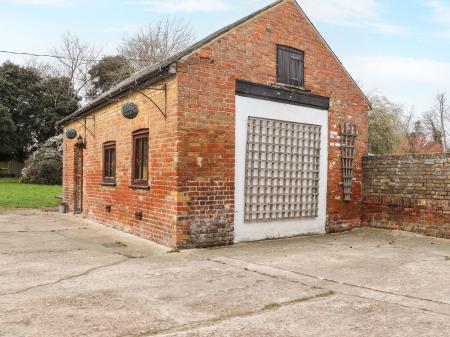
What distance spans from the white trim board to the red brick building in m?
0.02

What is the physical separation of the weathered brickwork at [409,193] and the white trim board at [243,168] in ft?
4.83

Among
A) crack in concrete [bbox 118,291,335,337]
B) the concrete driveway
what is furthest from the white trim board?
crack in concrete [bbox 118,291,335,337]

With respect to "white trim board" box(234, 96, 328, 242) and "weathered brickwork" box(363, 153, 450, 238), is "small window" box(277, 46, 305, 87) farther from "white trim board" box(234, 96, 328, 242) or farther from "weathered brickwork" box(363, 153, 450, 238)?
"weathered brickwork" box(363, 153, 450, 238)

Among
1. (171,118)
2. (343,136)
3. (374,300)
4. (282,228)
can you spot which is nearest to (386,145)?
(343,136)

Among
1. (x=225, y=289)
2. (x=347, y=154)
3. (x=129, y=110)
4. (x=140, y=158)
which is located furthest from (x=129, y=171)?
(x=225, y=289)

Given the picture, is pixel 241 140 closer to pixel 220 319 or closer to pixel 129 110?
pixel 129 110

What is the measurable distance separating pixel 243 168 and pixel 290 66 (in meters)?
2.59

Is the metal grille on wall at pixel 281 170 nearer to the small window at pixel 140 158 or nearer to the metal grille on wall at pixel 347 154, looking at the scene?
the metal grille on wall at pixel 347 154

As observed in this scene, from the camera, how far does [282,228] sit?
904 centimetres

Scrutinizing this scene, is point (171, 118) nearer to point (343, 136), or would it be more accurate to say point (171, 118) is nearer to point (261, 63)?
point (261, 63)

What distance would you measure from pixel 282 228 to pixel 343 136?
284 cm

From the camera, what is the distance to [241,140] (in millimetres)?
8398

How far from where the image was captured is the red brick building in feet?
25.5

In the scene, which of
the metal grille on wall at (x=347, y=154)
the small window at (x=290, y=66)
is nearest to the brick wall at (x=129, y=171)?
the small window at (x=290, y=66)
